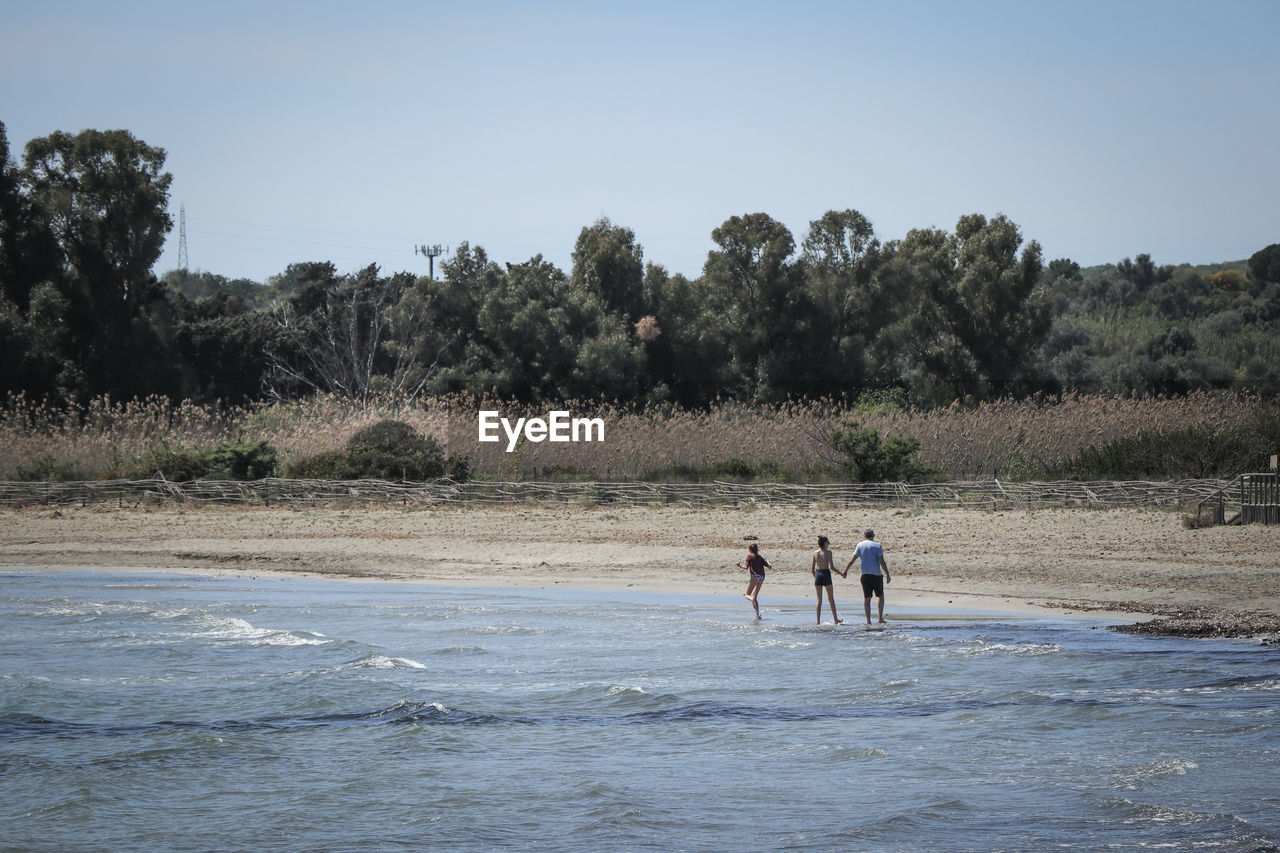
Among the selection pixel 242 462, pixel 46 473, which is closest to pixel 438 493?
pixel 242 462

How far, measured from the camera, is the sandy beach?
818 inches

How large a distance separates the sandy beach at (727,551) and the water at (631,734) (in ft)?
8.00

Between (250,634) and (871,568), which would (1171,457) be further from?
(250,634)

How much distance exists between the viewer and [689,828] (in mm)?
10906

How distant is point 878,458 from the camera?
32.9 m

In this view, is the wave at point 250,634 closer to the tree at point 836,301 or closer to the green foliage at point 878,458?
the green foliage at point 878,458

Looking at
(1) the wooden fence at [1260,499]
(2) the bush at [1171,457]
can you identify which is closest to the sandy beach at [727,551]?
(1) the wooden fence at [1260,499]

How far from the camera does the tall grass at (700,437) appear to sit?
34041 mm

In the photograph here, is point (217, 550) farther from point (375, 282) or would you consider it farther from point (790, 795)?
point (375, 282)

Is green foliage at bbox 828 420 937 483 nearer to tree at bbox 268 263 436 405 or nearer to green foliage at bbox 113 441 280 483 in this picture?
green foliage at bbox 113 441 280 483

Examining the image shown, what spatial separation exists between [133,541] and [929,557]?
19488 millimetres

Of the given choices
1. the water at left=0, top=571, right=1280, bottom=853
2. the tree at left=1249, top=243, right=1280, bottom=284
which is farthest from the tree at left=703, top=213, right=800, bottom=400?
the tree at left=1249, top=243, right=1280, bottom=284

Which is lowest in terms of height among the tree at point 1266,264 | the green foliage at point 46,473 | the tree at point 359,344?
the green foliage at point 46,473

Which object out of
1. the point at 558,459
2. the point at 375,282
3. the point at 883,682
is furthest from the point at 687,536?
the point at 375,282
